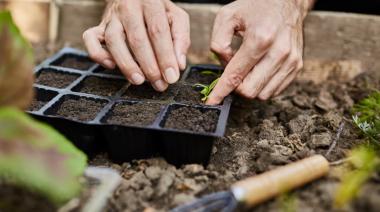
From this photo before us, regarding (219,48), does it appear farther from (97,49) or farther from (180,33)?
(97,49)

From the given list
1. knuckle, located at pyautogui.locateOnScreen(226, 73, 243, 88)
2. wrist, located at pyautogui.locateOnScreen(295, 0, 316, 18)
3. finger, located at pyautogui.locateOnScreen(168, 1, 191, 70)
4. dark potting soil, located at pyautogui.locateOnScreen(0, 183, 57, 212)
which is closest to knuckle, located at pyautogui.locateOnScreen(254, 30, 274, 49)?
knuckle, located at pyautogui.locateOnScreen(226, 73, 243, 88)

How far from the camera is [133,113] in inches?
56.6

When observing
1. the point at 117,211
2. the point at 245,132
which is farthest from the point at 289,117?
the point at 117,211

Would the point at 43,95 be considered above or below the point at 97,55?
below

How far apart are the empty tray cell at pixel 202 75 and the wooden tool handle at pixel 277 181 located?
22.9 inches

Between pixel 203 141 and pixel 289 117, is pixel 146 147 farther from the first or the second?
pixel 289 117

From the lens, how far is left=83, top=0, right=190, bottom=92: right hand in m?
1.47

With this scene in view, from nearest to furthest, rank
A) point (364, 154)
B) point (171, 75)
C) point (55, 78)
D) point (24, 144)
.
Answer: point (24, 144) → point (364, 154) → point (171, 75) → point (55, 78)

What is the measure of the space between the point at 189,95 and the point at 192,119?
19 cm

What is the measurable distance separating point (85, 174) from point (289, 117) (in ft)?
2.62

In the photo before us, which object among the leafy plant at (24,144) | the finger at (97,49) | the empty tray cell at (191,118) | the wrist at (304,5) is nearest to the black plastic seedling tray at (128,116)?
the empty tray cell at (191,118)

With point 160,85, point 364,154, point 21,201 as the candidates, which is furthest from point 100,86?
point 364,154

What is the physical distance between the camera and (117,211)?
1.21m

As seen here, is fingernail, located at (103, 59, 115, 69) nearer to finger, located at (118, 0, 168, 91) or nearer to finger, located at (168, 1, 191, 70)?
finger, located at (118, 0, 168, 91)
